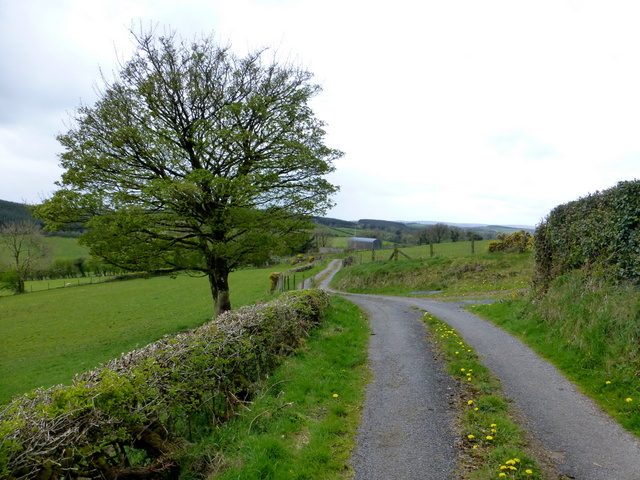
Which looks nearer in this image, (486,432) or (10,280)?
(486,432)

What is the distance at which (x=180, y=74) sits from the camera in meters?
15.0

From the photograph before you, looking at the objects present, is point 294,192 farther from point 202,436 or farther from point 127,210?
point 202,436

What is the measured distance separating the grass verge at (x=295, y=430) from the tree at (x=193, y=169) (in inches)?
329

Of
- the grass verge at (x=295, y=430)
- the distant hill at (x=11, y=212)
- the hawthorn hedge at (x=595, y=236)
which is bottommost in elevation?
the grass verge at (x=295, y=430)

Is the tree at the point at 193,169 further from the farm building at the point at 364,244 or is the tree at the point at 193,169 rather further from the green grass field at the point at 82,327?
the farm building at the point at 364,244

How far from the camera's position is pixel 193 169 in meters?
15.4

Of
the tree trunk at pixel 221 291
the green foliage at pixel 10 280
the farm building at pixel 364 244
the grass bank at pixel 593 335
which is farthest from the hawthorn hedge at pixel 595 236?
the green foliage at pixel 10 280

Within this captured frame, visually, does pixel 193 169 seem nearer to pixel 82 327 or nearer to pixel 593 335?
pixel 593 335

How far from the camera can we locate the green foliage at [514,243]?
2562cm

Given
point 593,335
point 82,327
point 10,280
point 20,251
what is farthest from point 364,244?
point 593,335

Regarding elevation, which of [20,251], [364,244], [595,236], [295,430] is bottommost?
[295,430]

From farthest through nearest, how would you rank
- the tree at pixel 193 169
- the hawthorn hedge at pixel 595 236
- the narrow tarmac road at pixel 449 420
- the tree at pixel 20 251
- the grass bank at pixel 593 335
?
the tree at pixel 20 251 < the tree at pixel 193 169 < the hawthorn hedge at pixel 595 236 < the grass bank at pixel 593 335 < the narrow tarmac road at pixel 449 420

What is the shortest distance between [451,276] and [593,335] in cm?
1770

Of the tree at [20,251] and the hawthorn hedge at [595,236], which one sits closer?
the hawthorn hedge at [595,236]
